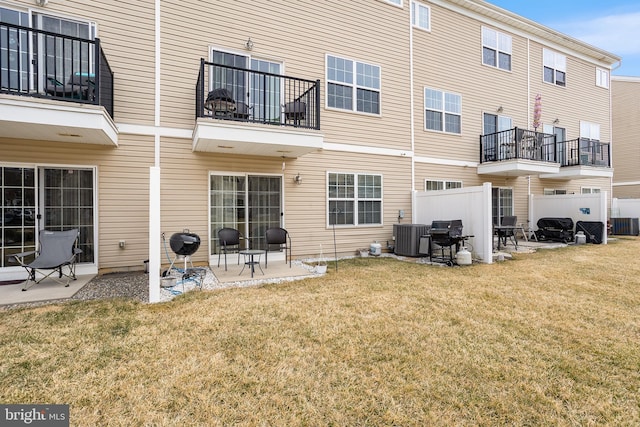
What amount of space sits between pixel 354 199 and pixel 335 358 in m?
6.39

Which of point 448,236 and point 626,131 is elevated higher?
point 626,131

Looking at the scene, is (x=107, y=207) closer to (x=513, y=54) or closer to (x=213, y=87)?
(x=213, y=87)

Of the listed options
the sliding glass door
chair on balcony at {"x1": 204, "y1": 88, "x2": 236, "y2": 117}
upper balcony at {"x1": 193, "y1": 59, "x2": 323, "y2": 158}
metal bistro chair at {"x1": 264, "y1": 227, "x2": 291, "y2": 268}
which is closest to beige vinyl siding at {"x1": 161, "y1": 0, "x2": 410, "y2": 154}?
upper balcony at {"x1": 193, "y1": 59, "x2": 323, "y2": 158}

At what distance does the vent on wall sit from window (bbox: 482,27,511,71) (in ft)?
25.0

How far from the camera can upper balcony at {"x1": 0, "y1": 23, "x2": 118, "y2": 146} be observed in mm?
4781

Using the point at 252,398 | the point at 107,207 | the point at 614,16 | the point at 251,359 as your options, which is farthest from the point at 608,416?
the point at 614,16

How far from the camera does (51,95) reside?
5.51 m

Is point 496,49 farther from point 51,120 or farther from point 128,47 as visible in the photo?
point 51,120

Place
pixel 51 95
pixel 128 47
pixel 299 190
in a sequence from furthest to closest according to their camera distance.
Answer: pixel 299 190 < pixel 128 47 < pixel 51 95

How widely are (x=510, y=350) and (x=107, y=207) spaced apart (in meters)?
7.32

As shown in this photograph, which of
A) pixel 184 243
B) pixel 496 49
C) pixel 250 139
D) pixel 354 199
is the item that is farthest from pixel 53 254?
pixel 496 49

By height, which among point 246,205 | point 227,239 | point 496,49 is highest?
point 496,49

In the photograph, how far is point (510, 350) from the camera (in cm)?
314

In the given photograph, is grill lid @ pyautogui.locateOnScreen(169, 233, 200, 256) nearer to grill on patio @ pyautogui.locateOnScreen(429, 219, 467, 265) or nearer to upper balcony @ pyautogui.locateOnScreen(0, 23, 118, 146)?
upper balcony @ pyautogui.locateOnScreen(0, 23, 118, 146)
